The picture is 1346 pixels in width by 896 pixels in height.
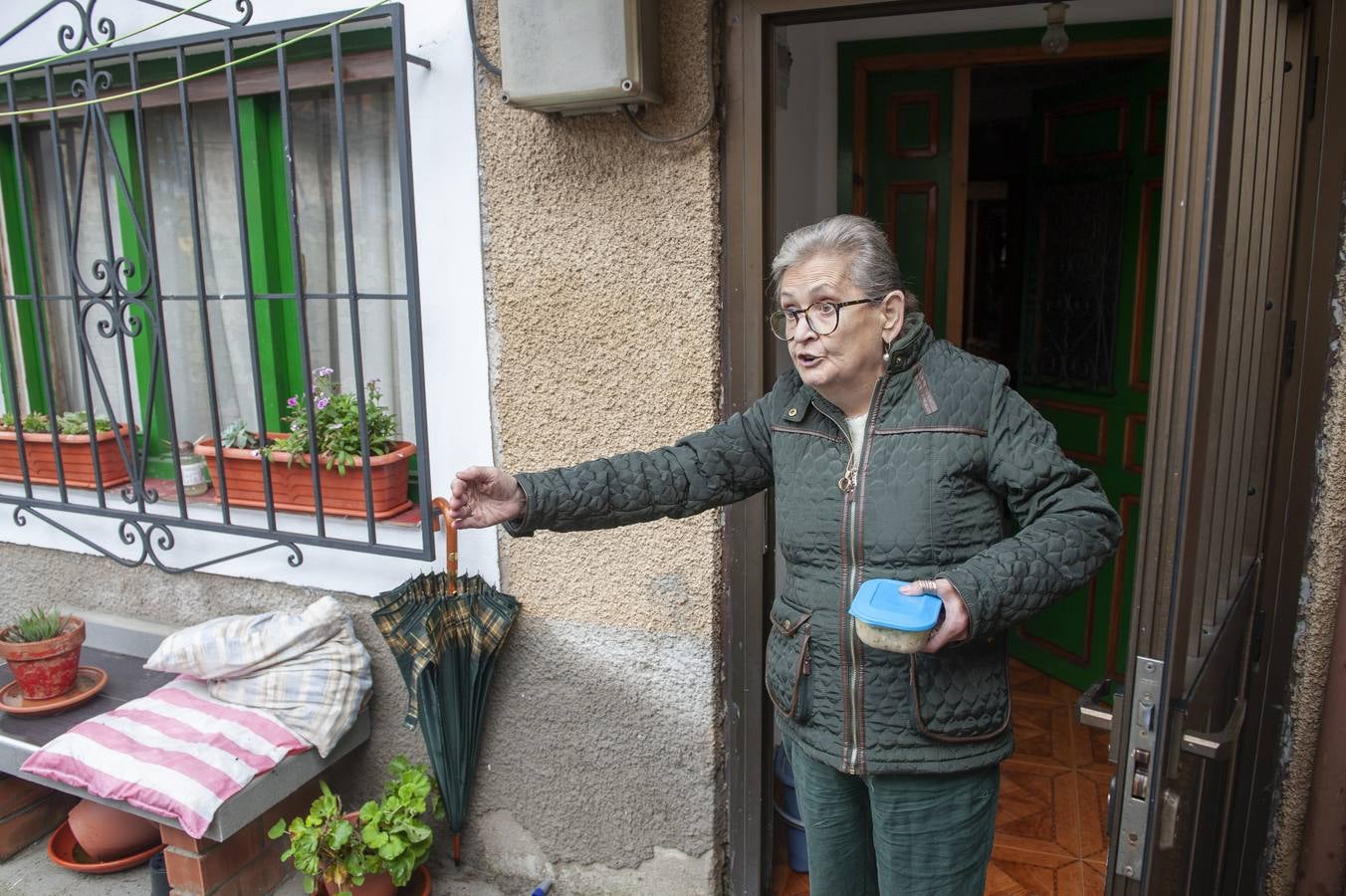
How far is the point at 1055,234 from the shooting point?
380 cm

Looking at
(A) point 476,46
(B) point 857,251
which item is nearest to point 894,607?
(B) point 857,251

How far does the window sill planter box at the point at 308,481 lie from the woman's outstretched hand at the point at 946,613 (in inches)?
67.9

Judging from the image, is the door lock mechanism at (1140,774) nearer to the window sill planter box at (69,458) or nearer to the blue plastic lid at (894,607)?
the blue plastic lid at (894,607)

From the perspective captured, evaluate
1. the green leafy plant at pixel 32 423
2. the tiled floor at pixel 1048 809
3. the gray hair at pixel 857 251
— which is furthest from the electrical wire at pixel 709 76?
the green leafy plant at pixel 32 423

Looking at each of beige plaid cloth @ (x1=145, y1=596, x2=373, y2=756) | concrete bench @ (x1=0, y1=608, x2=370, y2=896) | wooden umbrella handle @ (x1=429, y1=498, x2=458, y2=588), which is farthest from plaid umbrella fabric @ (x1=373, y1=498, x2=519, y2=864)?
concrete bench @ (x1=0, y1=608, x2=370, y2=896)

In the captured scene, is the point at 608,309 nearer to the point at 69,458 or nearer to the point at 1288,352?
the point at 1288,352

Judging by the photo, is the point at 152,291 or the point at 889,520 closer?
the point at 889,520

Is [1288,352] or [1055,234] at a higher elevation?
[1055,234]

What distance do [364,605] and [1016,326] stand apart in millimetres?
4344

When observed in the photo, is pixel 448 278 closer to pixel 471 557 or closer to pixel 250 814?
pixel 471 557

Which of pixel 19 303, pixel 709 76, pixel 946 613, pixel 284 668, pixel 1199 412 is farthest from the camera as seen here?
pixel 19 303

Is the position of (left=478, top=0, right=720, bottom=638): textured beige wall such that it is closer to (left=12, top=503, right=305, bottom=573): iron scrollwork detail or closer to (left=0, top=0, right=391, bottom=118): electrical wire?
(left=0, top=0, right=391, bottom=118): electrical wire

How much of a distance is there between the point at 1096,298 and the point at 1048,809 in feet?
6.14

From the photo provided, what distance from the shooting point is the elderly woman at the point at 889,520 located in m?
1.63
